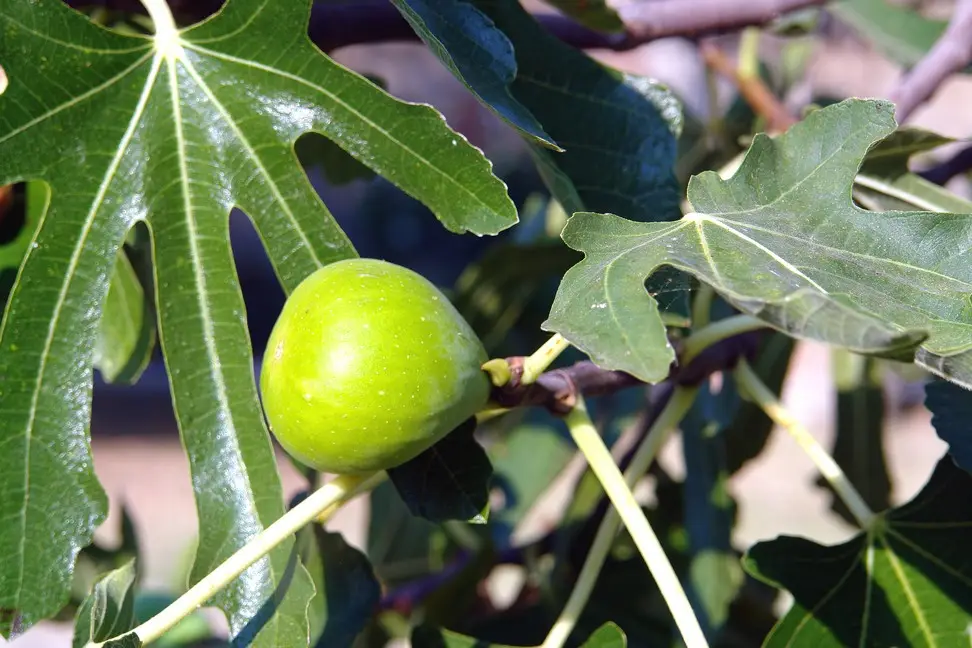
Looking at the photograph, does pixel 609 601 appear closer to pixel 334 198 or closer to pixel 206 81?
pixel 206 81

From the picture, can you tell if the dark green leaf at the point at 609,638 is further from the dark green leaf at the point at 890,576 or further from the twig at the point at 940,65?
the twig at the point at 940,65

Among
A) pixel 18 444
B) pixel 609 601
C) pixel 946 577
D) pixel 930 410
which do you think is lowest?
pixel 609 601

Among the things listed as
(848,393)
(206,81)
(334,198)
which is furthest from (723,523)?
(334,198)

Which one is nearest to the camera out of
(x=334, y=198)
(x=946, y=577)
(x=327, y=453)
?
(x=327, y=453)

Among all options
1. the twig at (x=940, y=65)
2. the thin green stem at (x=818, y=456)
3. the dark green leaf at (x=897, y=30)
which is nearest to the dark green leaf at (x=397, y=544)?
the thin green stem at (x=818, y=456)

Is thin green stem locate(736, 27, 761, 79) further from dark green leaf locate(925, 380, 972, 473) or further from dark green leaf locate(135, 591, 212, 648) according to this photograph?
dark green leaf locate(135, 591, 212, 648)

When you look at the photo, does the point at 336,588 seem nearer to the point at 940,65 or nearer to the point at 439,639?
the point at 439,639

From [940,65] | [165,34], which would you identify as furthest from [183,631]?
[940,65]

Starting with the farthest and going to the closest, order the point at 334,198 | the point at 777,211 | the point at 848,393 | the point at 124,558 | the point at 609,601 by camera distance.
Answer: the point at 334,198 < the point at 848,393 < the point at 124,558 < the point at 609,601 < the point at 777,211
